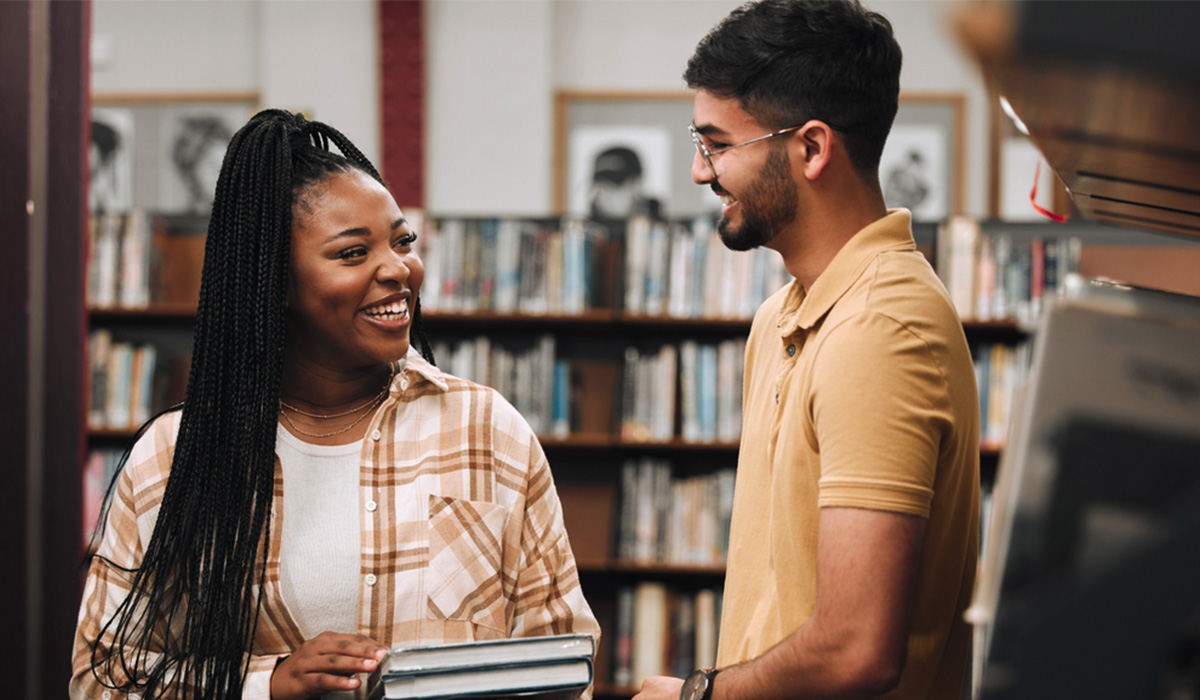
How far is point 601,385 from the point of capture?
138 inches

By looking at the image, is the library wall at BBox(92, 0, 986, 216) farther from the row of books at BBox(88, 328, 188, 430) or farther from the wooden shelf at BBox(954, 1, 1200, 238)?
the wooden shelf at BBox(954, 1, 1200, 238)

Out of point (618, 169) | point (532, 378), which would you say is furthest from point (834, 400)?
point (618, 169)

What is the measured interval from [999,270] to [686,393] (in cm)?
110

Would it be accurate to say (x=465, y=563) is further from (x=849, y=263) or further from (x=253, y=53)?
(x=253, y=53)

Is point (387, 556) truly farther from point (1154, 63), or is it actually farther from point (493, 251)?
point (493, 251)

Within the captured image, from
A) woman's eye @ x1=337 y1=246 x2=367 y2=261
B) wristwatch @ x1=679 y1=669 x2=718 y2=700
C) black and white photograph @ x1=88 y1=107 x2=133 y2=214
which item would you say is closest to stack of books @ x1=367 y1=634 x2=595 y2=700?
wristwatch @ x1=679 y1=669 x2=718 y2=700

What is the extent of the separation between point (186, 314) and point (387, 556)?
8.62 ft

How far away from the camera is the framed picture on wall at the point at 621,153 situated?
14.9 feet

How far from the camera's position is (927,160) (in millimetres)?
4469

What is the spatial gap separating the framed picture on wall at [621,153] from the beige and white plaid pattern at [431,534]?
10.9 feet

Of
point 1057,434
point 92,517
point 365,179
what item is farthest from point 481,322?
point 1057,434

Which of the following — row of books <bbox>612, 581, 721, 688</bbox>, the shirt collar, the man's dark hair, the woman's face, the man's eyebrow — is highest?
the man's dark hair

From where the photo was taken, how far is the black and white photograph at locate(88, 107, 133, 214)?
457cm

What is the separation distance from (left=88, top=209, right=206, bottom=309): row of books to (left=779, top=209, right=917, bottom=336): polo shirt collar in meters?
2.92
